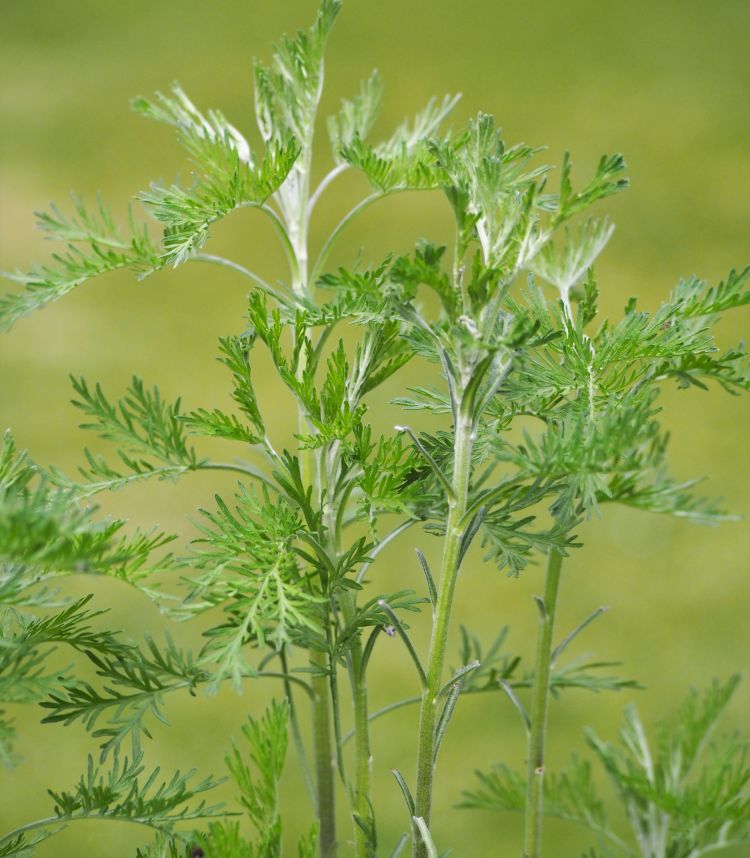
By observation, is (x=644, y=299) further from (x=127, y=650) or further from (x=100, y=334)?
(x=127, y=650)

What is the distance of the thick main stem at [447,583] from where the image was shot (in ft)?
1.62

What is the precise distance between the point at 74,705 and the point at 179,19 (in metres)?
1.70

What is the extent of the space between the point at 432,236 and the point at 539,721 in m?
1.20

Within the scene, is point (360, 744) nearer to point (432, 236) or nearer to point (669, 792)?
point (669, 792)

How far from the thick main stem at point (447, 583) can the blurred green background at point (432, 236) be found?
0.61 metres

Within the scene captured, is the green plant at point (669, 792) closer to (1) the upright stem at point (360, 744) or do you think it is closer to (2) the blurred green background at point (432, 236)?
(1) the upright stem at point (360, 744)

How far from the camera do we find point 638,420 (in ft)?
1.44

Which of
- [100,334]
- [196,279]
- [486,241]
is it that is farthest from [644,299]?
[486,241]

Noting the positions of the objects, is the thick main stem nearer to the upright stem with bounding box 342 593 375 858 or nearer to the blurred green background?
the upright stem with bounding box 342 593 375 858

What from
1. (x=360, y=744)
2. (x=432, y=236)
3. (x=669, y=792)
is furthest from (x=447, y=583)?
(x=432, y=236)

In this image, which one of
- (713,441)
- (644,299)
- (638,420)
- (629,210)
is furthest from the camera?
(629,210)

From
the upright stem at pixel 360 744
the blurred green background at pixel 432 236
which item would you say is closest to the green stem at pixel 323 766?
the upright stem at pixel 360 744

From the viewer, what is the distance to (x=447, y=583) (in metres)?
0.50

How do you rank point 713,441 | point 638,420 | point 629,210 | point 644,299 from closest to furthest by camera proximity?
point 638,420 < point 713,441 < point 644,299 < point 629,210
